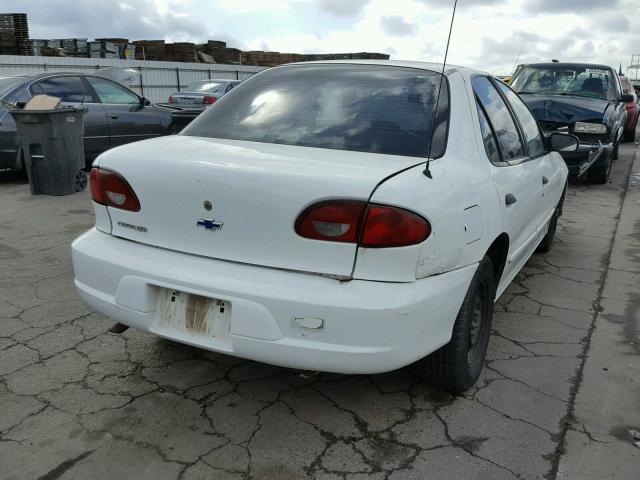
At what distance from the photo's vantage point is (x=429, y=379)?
108 inches

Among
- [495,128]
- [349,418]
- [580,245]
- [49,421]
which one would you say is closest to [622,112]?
[580,245]

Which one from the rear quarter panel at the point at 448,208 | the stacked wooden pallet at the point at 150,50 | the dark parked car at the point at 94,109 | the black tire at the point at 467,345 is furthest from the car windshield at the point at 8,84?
the stacked wooden pallet at the point at 150,50

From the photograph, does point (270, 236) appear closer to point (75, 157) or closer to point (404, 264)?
point (404, 264)

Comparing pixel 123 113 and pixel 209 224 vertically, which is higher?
pixel 209 224

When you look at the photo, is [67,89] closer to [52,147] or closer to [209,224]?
[52,147]

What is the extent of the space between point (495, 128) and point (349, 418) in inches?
67.8

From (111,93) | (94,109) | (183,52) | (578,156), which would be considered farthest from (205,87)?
(183,52)

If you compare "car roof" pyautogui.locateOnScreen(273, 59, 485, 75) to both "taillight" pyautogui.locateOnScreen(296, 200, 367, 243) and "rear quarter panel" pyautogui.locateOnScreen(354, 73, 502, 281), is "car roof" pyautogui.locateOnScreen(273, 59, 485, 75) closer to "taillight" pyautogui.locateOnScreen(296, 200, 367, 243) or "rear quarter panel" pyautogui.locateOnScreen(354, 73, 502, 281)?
"rear quarter panel" pyautogui.locateOnScreen(354, 73, 502, 281)

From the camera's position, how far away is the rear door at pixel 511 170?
9.76 feet

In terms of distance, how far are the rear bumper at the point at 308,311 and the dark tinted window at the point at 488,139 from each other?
31.3 inches

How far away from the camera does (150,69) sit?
20078mm

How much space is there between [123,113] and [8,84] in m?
1.52

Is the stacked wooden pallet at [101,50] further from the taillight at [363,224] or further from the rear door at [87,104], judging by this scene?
the taillight at [363,224]

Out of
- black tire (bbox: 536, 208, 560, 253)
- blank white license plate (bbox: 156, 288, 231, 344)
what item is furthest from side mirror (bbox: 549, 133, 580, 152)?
blank white license plate (bbox: 156, 288, 231, 344)
